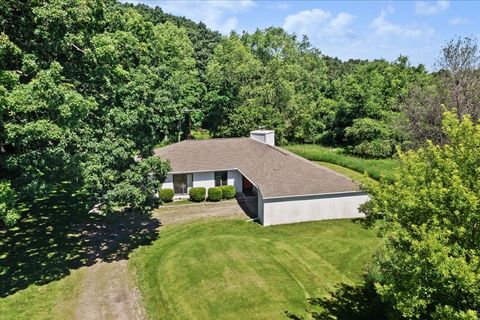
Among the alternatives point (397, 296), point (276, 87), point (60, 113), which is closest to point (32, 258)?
point (60, 113)

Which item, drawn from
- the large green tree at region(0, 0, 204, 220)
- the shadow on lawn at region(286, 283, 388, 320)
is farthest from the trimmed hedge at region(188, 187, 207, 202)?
the shadow on lawn at region(286, 283, 388, 320)

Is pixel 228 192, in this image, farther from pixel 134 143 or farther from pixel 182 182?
pixel 134 143

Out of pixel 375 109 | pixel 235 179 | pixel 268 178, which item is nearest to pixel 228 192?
pixel 235 179

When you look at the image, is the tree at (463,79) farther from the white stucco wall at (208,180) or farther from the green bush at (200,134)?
the green bush at (200,134)

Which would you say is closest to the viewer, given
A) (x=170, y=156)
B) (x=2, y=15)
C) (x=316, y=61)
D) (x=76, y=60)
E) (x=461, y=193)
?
(x=461, y=193)

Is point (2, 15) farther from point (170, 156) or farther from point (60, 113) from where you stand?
point (170, 156)

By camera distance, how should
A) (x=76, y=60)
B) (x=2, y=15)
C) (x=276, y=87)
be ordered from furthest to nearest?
1. (x=276, y=87)
2. (x=76, y=60)
3. (x=2, y=15)

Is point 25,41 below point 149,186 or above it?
above
